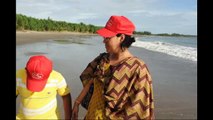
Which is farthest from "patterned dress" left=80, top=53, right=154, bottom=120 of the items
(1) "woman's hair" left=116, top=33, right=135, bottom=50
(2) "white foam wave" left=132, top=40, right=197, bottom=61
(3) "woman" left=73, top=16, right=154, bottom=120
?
(2) "white foam wave" left=132, top=40, right=197, bottom=61

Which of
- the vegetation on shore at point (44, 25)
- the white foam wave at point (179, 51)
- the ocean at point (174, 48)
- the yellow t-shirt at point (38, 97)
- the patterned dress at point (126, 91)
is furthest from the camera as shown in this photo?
the vegetation on shore at point (44, 25)

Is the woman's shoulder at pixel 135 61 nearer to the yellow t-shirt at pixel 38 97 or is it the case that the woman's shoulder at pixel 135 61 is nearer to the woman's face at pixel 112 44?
the woman's face at pixel 112 44

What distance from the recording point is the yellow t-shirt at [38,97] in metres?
2.51

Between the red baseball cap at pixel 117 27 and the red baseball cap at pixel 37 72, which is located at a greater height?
the red baseball cap at pixel 117 27

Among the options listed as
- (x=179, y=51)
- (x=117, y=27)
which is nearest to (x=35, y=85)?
(x=117, y=27)

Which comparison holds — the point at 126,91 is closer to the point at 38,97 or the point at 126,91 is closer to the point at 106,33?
the point at 106,33

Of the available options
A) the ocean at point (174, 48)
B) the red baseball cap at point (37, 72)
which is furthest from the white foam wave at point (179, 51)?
the red baseball cap at point (37, 72)

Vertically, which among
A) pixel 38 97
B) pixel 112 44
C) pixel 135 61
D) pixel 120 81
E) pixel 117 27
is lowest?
pixel 38 97

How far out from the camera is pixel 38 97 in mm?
2516

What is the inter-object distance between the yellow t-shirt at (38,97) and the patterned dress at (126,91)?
0.33m

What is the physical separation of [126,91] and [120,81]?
85mm

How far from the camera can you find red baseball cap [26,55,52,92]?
243 cm
